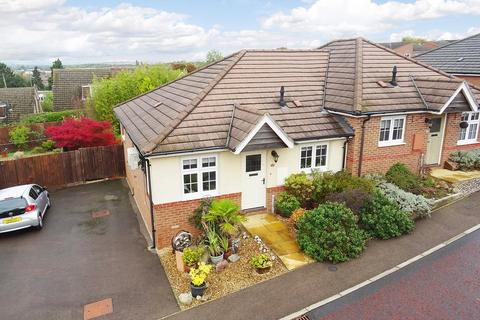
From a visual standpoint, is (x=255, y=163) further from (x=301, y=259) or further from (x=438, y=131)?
(x=438, y=131)

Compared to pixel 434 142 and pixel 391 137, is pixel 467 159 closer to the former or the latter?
pixel 434 142

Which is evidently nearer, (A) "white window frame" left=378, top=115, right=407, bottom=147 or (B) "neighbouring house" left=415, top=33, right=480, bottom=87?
(A) "white window frame" left=378, top=115, right=407, bottom=147

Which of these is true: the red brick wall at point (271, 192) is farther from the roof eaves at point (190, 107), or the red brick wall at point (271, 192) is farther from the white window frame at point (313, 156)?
the roof eaves at point (190, 107)

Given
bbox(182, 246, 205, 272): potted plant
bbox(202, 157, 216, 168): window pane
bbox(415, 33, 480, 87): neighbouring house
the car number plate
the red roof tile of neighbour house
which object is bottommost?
the car number plate

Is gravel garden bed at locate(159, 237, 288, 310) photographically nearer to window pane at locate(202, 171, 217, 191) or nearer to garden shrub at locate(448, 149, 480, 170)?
window pane at locate(202, 171, 217, 191)

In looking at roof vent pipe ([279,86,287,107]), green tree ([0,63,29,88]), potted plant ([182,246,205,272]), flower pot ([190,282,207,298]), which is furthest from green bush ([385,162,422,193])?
green tree ([0,63,29,88])

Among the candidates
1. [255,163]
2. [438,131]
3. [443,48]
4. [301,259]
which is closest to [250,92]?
[255,163]
